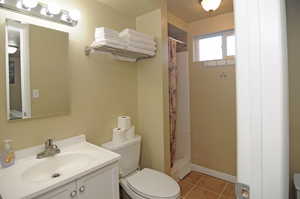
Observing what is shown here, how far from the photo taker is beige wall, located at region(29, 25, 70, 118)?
1.25m

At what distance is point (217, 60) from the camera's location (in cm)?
226

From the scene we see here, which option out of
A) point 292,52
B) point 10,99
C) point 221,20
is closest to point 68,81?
point 10,99

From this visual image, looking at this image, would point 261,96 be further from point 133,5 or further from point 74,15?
point 133,5

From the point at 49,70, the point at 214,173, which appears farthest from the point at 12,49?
the point at 214,173

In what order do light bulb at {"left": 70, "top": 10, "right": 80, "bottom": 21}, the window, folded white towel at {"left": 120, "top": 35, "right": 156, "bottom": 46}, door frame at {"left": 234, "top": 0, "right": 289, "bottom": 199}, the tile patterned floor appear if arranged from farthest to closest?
the window < the tile patterned floor < folded white towel at {"left": 120, "top": 35, "right": 156, "bottom": 46} < light bulb at {"left": 70, "top": 10, "right": 80, "bottom": 21} < door frame at {"left": 234, "top": 0, "right": 289, "bottom": 199}

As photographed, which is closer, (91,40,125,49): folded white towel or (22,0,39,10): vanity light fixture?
(22,0,39,10): vanity light fixture

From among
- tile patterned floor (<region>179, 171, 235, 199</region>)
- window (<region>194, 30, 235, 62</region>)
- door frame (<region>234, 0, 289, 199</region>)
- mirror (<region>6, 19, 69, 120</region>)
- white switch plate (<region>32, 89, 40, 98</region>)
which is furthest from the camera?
window (<region>194, 30, 235, 62</region>)

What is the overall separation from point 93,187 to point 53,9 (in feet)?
4.54

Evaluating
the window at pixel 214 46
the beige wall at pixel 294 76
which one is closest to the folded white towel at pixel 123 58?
the window at pixel 214 46

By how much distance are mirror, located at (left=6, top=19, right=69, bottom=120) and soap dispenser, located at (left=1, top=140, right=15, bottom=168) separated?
19 cm

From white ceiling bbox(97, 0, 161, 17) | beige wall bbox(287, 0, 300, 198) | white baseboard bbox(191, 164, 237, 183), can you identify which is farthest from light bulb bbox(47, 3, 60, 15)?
white baseboard bbox(191, 164, 237, 183)

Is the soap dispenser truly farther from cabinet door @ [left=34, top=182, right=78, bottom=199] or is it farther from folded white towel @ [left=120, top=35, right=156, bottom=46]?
folded white towel @ [left=120, top=35, right=156, bottom=46]

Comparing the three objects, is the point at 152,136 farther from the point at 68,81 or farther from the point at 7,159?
the point at 7,159

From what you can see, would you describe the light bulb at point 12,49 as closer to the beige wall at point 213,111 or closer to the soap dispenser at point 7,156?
the soap dispenser at point 7,156
